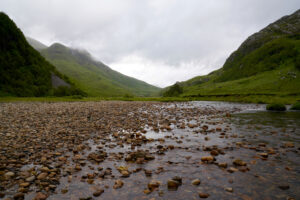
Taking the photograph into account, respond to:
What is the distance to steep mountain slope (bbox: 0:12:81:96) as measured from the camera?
301ft

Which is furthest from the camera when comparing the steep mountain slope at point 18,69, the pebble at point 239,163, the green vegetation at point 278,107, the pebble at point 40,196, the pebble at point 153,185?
the steep mountain slope at point 18,69

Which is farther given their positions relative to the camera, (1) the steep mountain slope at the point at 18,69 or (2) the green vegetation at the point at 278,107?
(1) the steep mountain slope at the point at 18,69

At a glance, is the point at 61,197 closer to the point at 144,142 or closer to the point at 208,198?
the point at 208,198

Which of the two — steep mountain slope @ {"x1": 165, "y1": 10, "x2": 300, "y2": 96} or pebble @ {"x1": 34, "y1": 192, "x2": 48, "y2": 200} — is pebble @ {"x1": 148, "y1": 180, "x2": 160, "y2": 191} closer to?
pebble @ {"x1": 34, "y1": 192, "x2": 48, "y2": 200}

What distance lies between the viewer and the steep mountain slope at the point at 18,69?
91.7m

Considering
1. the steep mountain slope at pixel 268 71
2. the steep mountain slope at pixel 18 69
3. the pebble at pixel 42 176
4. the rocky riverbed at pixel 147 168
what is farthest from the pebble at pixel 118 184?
the steep mountain slope at pixel 18 69

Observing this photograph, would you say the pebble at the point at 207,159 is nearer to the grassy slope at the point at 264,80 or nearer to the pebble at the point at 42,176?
the pebble at the point at 42,176

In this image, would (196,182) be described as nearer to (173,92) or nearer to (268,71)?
(173,92)

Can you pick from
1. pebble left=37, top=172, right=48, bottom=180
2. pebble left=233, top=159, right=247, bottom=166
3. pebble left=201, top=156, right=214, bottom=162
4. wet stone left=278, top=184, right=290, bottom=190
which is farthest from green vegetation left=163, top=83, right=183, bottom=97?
pebble left=37, top=172, right=48, bottom=180

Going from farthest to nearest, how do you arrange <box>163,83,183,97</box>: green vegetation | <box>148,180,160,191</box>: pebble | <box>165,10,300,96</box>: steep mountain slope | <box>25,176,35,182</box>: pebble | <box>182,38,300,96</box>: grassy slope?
<box>163,83,183,97</box>: green vegetation
<box>165,10,300,96</box>: steep mountain slope
<box>182,38,300,96</box>: grassy slope
<box>25,176,35,182</box>: pebble
<box>148,180,160,191</box>: pebble

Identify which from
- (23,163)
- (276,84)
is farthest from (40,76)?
(276,84)

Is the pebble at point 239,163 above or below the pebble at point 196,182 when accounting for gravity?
above

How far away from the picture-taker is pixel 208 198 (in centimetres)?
508

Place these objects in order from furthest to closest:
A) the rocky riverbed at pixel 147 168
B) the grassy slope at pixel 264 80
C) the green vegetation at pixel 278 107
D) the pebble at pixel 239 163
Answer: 1. the grassy slope at pixel 264 80
2. the green vegetation at pixel 278 107
3. the pebble at pixel 239 163
4. the rocky riverbed at pixel 147 168
